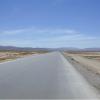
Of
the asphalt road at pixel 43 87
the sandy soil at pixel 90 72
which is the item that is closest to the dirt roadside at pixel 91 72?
the sandy soil at pixel 90 72

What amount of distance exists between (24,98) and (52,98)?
0.94m

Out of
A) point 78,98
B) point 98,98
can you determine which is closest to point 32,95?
point 78,98

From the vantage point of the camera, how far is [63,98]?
925 centimetres

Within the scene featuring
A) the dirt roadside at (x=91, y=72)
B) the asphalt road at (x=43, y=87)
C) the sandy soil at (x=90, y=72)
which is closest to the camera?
the asphalt road at (x=43, y=87)

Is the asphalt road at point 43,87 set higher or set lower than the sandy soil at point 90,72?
higher

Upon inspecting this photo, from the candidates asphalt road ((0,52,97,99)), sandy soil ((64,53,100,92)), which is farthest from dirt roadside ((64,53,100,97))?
asphalt road ((0,52,97,99))

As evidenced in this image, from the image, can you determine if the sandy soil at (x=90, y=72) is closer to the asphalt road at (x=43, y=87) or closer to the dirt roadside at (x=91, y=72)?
the dirt roadside at (x=91, y=72)

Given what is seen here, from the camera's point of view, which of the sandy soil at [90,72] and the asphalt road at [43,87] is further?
the sandy soil at [90,72]

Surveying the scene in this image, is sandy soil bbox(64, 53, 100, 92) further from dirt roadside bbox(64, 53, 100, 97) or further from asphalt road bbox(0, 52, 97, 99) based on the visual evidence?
asphalt road bbox(0, 52, 97, 99)

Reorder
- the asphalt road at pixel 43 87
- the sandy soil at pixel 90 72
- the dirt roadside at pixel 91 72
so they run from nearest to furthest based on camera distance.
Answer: the asphalt road at pixel 43 87, the dirt roadside at pixel 91 72, the sandy soil at pixel 90 72

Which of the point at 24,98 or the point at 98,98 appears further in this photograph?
the point at 98,98

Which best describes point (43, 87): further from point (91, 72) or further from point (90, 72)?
point (91, 72)

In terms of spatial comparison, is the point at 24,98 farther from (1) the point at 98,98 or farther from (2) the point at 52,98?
(1) the point at 98,98

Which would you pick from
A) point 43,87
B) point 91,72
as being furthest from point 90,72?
point 43,87
